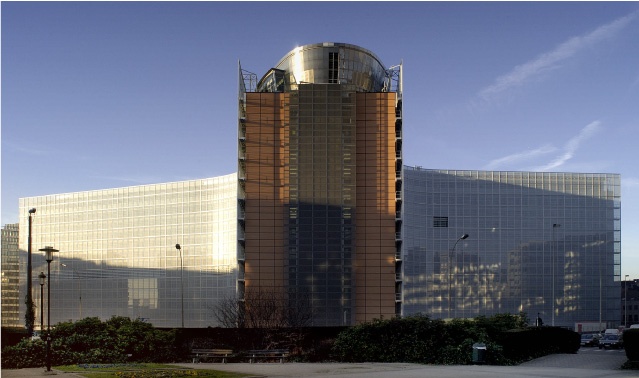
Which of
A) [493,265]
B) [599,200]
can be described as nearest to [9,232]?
[493,265]

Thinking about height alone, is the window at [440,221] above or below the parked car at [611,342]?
above

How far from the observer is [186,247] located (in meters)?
107

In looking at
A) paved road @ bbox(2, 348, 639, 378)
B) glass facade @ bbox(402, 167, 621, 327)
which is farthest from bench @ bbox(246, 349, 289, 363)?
glass facade @ bbox(402, 167, 621, 327)

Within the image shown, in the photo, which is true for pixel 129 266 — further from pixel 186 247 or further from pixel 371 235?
pixel 371 235

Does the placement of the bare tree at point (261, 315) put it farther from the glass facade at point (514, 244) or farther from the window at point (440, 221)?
the window at point (440, 221)

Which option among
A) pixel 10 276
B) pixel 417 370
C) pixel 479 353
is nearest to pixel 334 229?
pixel 479 353

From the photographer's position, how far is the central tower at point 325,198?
71.6 m

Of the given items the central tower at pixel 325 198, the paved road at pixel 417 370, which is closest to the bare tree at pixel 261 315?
the paved road at pixel 417 370

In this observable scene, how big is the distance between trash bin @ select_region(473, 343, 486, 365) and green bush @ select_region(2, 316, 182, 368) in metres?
14.6

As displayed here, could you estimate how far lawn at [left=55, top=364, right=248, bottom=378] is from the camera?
2414 cm

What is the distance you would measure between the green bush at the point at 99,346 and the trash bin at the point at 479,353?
47.8 feet

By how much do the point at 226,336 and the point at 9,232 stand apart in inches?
4682

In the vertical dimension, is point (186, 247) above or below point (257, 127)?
below

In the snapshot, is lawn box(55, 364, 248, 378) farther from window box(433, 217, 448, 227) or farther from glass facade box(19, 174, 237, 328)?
window box(433, 217, 448, 227)
